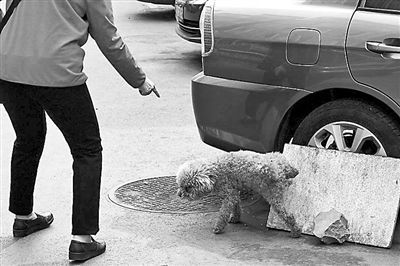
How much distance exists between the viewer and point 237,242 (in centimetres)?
475

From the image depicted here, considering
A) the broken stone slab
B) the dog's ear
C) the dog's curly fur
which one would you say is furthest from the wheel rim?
the dog's ear

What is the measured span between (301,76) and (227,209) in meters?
0.91

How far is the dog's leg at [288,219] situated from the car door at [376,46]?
0.87m

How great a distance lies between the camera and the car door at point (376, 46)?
4543mm

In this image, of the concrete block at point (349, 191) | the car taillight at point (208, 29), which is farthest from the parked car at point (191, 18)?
the concrete block at point (349, 191)

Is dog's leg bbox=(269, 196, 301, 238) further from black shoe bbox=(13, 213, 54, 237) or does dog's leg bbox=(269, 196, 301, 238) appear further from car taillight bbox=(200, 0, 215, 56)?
black shoe bbox=(13, 213, 54, 237)

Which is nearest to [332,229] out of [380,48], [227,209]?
[227,209]

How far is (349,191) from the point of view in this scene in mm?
4766

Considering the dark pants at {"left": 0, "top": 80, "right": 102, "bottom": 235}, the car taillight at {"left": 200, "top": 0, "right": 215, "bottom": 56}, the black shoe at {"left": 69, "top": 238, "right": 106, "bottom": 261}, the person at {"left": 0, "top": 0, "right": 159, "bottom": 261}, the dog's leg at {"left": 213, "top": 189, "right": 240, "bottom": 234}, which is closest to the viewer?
the person at {"left": 0, "top": 0, "right": 159, "bottom": 261}

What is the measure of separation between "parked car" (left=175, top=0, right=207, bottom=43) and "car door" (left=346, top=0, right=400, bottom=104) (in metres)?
5.82

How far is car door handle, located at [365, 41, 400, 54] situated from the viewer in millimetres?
4512

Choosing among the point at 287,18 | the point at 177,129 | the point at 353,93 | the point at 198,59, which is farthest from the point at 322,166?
the point at 198,59

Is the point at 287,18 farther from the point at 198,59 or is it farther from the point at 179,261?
the point at 198,59

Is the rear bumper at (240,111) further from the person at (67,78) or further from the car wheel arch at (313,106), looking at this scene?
the person at (67,78)
